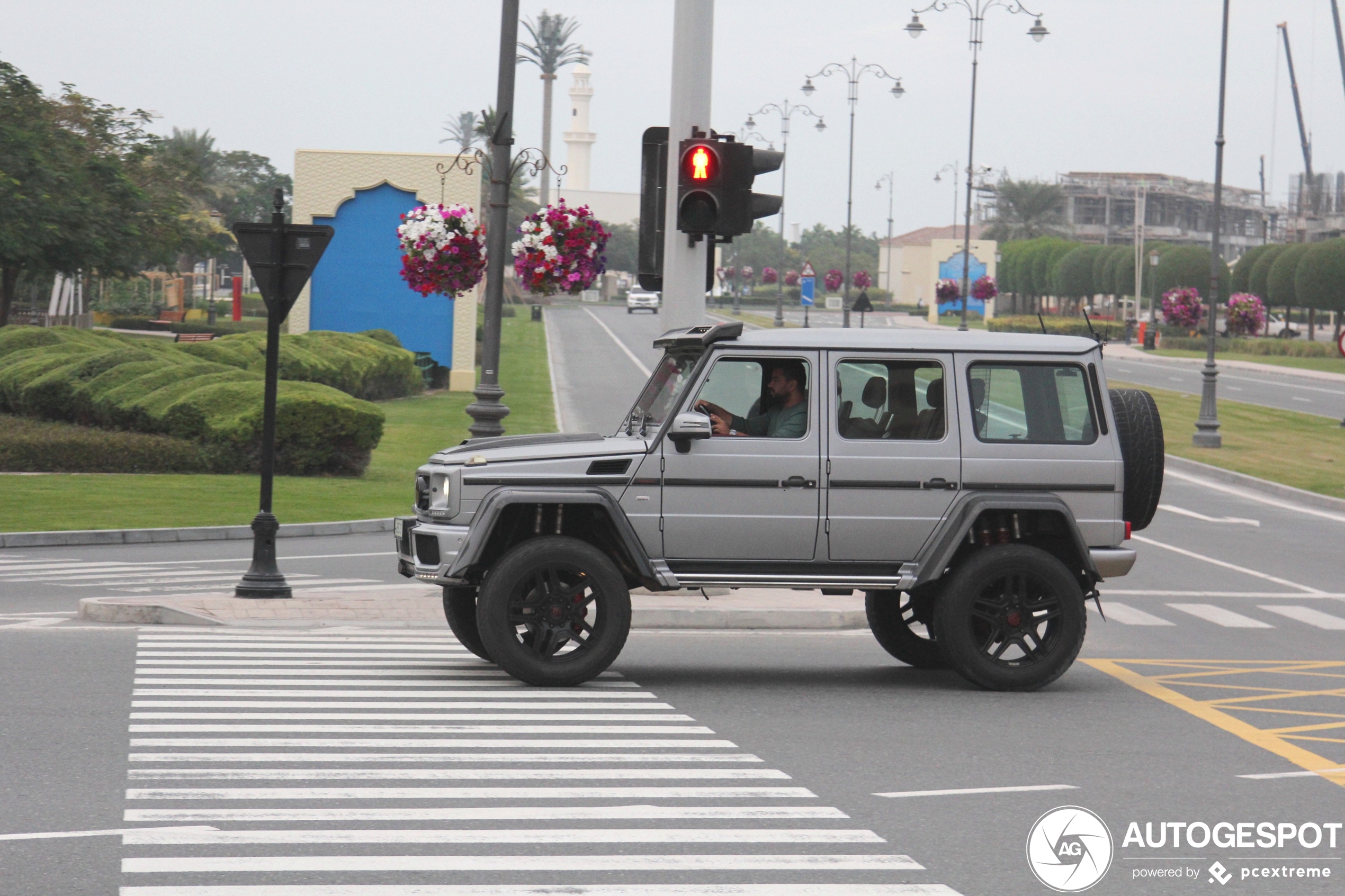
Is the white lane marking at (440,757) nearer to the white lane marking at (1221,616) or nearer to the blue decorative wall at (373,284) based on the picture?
the white lane marking at (1221,616)

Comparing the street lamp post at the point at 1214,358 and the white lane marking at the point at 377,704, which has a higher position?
the street lamp post at the point at 1214,358

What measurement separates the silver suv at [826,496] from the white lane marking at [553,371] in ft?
71.1

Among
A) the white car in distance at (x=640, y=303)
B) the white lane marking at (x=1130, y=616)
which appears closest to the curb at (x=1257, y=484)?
the white lane marking at (x=1130, y=616)

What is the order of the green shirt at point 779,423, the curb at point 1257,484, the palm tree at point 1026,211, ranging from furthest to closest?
the palm tree at point 1026,211 < the curb at point 1257,484 < the green shirt at point 779,423

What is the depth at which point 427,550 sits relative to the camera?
31.6 ft

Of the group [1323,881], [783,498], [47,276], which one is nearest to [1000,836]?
[1323,881]

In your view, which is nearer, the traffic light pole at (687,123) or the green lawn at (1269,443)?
the traffic light pole at (687,123)

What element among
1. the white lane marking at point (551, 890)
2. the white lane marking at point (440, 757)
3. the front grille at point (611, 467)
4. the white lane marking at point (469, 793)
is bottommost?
the white lane marking at point (440, 757)

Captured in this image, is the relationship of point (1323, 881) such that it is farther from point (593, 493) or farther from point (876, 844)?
point (593, 493)

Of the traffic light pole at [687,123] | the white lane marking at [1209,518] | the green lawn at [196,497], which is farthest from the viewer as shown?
the white lane marking at [1209,518]

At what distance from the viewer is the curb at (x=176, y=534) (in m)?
17.6

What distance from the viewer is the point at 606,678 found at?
10.2 m

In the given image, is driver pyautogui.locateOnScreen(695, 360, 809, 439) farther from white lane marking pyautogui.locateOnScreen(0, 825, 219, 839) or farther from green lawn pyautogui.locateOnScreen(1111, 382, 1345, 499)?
green lawn pyautogui.locateOnScreen(1111, 382, 1345, 499)

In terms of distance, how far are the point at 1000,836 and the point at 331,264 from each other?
38805 mm
